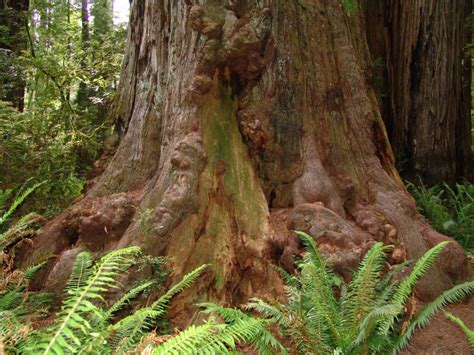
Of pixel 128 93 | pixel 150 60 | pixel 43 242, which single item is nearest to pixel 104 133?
pixel 128 93

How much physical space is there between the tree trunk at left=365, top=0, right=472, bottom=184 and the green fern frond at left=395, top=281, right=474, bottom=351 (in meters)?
3.31

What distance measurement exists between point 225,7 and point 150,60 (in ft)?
3.29

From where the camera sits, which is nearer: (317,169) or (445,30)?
(317,169)

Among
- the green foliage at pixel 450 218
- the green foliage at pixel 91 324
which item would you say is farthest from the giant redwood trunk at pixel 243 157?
the green foliage at pixel 450 218

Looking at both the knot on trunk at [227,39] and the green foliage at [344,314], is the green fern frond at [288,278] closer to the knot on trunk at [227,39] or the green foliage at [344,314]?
the green foliage at [344,314]

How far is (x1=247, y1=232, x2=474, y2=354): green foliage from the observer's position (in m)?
2.48

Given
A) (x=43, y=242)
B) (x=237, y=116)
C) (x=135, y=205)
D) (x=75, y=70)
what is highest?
(x=75, y=70)

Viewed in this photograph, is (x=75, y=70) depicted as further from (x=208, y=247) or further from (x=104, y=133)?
(x=208, y=247)

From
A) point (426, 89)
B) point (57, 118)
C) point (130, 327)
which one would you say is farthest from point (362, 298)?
point (57, 118)

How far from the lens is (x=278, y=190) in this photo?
12.6 feet

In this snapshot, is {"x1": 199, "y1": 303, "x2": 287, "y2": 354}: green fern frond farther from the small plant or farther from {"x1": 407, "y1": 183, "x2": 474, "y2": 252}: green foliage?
{"x1": 407, "y1": 183, "x2": 474, "y2": 252}: green foliage

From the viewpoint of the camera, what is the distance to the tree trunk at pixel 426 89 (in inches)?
239

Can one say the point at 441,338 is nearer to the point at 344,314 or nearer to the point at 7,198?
the point at 344,314

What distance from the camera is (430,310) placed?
293cm
